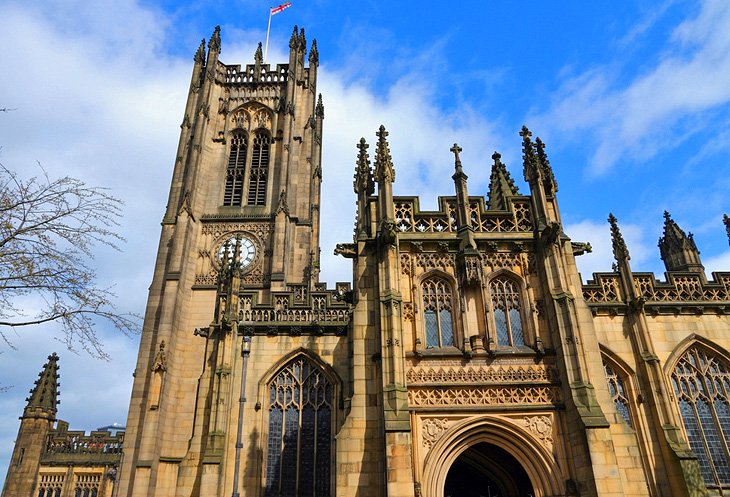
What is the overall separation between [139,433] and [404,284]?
61.6ft

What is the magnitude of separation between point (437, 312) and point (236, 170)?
25.7m

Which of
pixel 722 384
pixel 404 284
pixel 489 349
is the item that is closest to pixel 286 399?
pixel 404 284

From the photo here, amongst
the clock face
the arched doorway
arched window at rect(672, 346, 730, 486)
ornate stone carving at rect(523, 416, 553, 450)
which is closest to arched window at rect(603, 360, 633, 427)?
arched window at rect(672, 346, 730, 486)

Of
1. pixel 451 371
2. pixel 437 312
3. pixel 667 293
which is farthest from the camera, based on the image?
pixel 667 293

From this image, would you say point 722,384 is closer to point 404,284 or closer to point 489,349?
point 489,349

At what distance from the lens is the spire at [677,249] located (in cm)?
2695

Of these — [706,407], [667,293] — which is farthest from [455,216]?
[706,407]

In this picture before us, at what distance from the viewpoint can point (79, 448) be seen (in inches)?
1291

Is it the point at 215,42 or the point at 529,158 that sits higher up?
the point at 215,42

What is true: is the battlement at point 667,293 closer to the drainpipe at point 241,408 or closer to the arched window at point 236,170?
the drainpipe at point 241,408

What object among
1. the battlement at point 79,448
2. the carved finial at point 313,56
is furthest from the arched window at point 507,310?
the carved finial at point 313,56

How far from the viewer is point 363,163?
16.6m

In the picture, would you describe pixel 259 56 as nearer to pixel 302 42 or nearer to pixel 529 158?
pixel 302 42

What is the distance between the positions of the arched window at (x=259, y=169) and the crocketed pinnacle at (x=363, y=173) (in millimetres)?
20013
